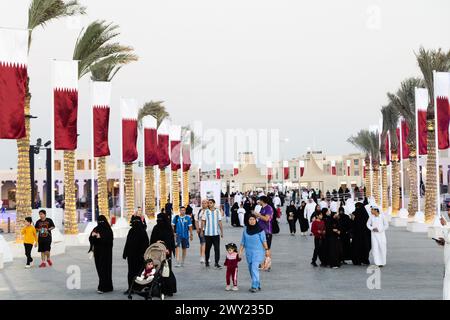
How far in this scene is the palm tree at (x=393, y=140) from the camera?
42906 mm

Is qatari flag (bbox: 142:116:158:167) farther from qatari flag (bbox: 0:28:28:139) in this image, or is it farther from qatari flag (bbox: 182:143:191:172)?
qatari flag (bbox: 182:143:191:172)

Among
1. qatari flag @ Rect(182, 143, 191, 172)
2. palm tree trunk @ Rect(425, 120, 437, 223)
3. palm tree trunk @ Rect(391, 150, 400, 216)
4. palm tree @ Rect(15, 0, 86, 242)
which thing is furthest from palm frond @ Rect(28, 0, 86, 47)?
qatari flag @ Rect(182, 143, 191, 172)

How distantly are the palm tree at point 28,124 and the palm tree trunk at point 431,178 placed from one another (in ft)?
51.1

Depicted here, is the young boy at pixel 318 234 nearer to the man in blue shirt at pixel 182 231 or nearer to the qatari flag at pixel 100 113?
the man in blue shirt at pixel 182 231

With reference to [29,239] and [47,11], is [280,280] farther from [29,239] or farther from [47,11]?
[47,11]

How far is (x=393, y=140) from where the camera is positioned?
47938mm

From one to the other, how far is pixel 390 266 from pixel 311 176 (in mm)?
55683

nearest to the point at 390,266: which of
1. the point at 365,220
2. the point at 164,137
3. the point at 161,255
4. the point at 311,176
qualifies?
the point at 365,220

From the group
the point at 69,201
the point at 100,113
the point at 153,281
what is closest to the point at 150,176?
the point at 69,201

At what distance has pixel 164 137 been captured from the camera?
1487 inches

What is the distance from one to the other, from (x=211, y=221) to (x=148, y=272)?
444 cm

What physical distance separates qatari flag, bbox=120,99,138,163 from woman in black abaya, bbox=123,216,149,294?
15759 millimetres

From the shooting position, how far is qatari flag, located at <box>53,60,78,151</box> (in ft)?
68.1
